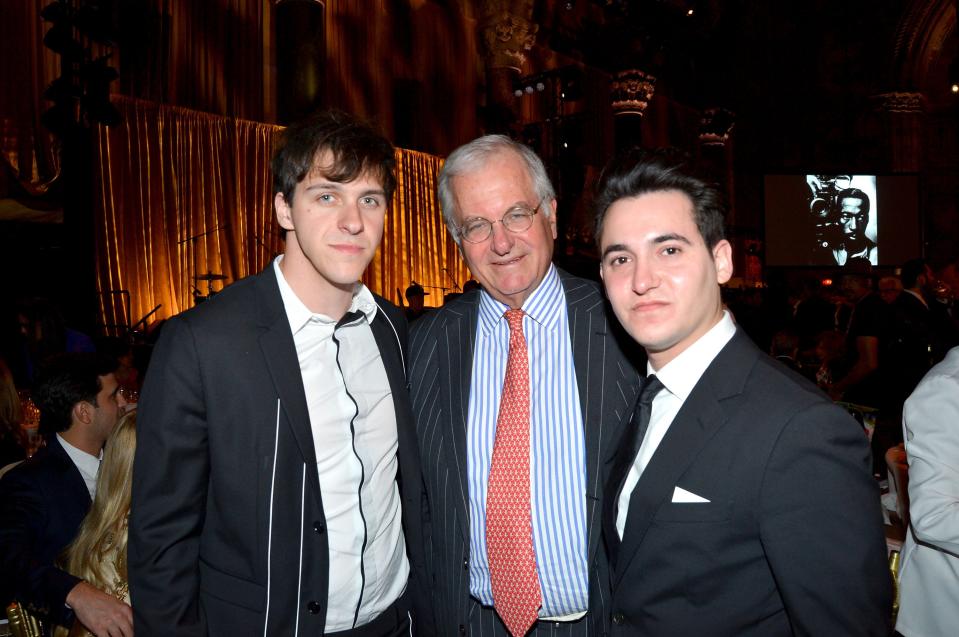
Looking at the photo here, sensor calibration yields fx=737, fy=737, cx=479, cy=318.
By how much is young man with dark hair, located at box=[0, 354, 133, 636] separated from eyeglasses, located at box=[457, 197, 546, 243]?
137 centimetres

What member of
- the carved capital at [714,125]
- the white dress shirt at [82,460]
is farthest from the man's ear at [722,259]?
the carved capital at [714,125]

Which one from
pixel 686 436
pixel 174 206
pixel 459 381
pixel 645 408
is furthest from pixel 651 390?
pixel 174 206

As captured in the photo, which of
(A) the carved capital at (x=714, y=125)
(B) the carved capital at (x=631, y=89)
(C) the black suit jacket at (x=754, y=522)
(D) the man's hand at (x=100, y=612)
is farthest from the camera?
(A) the carved capital at (x=714, y=125)

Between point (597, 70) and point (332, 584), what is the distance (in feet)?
53.9

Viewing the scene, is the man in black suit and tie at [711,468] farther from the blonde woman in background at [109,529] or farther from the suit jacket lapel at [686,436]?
the blonde woman in background at [109,529]

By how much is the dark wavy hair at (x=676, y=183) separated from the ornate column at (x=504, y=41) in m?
11.9

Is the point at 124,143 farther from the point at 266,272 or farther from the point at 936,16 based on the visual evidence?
the point at 936,16

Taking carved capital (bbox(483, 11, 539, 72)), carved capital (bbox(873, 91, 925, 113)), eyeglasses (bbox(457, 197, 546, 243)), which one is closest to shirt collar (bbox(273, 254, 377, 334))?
eyeglasses (bbox(457, 197, 546, 243))

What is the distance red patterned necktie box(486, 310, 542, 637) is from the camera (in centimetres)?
180

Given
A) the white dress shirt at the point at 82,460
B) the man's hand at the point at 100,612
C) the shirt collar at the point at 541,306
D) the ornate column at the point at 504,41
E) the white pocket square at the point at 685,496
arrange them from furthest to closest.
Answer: the ornate column at the point at 504,41 → the white dress shirt at the point at 82,460 → the shirt collar at the point at 541,306 → the man's hand at the point at 100,612 → the white pocket square at the point at 685,496

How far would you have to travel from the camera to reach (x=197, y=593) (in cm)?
154

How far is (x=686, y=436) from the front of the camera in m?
1.36

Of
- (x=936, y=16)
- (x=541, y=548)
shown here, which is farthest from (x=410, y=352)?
(x=936, y=16)

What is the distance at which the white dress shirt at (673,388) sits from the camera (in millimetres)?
1434
